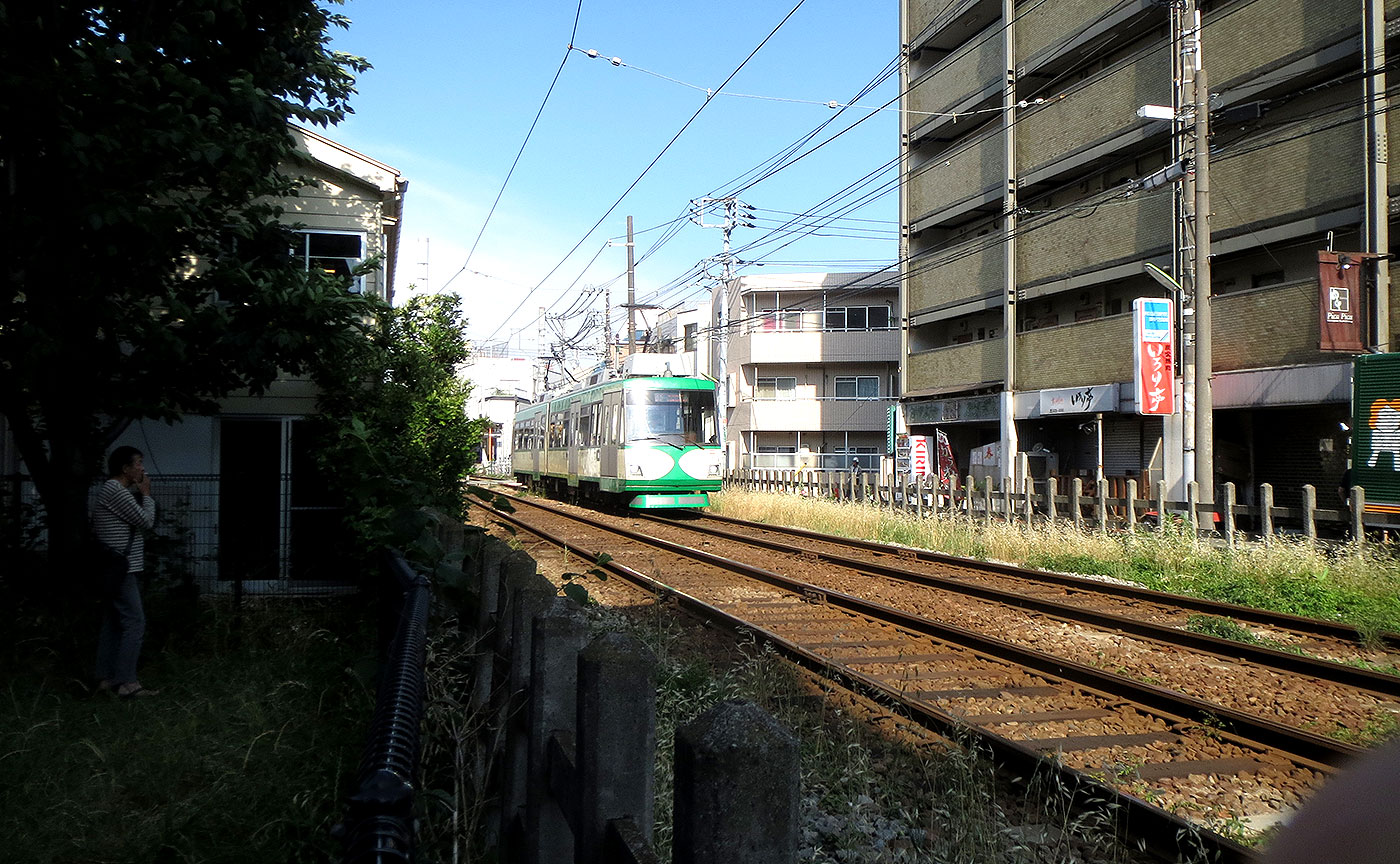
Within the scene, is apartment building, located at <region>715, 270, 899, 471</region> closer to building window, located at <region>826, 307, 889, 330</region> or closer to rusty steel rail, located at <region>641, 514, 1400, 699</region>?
building window, located at <region>826, 307, 889, 330</region>

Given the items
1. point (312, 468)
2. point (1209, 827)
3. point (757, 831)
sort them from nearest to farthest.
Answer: point (757, 831) < point (1209, 827) < point (312, 468)

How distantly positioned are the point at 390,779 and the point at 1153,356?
62.9ft

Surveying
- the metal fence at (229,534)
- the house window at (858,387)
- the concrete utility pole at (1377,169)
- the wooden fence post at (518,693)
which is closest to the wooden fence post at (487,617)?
the wooden fence post at (518,693)

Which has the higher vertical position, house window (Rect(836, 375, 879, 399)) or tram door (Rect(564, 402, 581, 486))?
house window (Rect(836, 375, 879, 399))

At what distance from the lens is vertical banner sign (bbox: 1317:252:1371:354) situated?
1714 cm

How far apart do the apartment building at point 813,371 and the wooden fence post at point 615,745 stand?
4303 cm

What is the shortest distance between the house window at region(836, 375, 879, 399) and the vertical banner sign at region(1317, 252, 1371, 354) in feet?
94.5

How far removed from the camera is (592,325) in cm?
5169

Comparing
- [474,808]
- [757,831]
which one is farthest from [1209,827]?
[757,831]

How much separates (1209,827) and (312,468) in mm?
10173

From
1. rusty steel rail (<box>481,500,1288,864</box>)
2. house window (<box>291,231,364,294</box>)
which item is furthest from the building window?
rusty steel rail (<box>481,500,1288,864</box>)

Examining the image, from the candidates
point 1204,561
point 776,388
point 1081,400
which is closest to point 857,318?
point 776,388

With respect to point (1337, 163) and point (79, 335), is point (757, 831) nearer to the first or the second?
point (79, 335)

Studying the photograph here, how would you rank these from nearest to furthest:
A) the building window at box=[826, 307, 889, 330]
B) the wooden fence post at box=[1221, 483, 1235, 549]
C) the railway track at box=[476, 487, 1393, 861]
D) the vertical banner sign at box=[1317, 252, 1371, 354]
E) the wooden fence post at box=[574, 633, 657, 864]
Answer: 1. the wooden fence post at box=[574, 633, 657, 864]
2. the railway track at box=[476, 487, 1393, 861]
3. the wooden fence post at box=[1221, 483, 1235, 549]
4. the vertical banner sign at box=[1317, 252, 1371, 354]
5. the building window at box=[826, 307, 889, 330]
